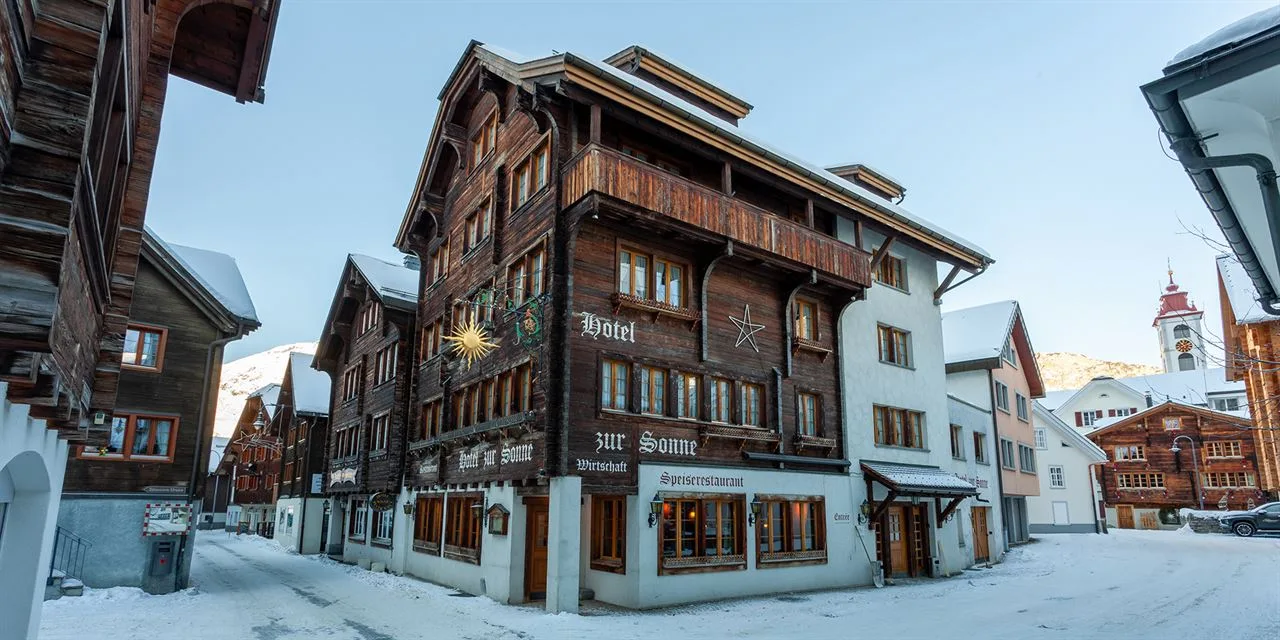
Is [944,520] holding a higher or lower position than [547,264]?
lower

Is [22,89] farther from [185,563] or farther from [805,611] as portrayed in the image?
[185,563]

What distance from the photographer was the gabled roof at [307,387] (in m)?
41.2

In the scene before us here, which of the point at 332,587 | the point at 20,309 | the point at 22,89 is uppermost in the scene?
the point at 22,89

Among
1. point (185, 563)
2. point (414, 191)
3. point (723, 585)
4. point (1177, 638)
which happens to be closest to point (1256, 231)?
point (1177, 638)

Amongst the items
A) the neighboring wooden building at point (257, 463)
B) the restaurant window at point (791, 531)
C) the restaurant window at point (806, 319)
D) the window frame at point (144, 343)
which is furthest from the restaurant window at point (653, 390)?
the neighboring wooden building at point (257, 463)

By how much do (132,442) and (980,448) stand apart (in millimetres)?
31338

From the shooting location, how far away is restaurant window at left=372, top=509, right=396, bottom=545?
2806 centimetres

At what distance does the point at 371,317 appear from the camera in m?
33.8

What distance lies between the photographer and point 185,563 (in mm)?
21484

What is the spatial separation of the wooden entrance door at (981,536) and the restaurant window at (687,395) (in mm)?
16149

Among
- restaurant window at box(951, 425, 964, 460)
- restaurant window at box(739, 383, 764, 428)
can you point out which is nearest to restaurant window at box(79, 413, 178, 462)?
restaurant window at box(739, 383, 764, 428)

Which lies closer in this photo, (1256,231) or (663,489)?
(1256,231)

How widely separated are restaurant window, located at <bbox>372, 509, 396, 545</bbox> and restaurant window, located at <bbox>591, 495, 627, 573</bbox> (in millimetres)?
10540

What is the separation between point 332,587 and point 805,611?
13.9 meters
